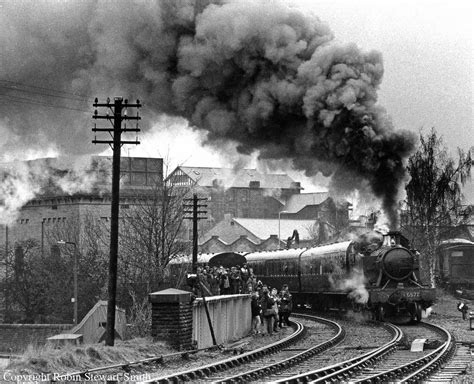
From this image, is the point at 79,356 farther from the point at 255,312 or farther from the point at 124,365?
the point at 255,312

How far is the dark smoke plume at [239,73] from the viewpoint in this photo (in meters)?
24.4

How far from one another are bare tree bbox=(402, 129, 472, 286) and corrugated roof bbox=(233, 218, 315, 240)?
44491 mm

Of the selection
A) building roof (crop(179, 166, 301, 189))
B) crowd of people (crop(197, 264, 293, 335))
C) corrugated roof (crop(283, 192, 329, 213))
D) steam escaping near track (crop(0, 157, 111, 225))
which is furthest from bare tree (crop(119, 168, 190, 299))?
corrugated roof (crop(283, 192, 329, 213))

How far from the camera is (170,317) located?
1842 cm

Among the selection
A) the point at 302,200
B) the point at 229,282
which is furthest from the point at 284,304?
the point at 302,200

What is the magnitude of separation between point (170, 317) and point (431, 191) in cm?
3131

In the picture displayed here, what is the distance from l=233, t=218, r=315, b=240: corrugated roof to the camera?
307 feet

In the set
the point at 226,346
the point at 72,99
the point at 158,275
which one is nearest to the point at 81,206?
the point at 158,275

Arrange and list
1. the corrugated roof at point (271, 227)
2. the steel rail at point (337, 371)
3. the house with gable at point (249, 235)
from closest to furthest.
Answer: the steel rail at point (337, 371), the house with gable at point (249, 235), the corrugated roof at point (271, 227)

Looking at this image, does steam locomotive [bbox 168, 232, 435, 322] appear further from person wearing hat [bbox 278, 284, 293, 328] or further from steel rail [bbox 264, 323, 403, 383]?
steel rail [bbox 264, 323, 403, 383]

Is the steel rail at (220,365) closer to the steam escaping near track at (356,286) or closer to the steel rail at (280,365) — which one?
the steel rail at (280,365)

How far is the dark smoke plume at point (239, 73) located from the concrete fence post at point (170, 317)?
7.86m

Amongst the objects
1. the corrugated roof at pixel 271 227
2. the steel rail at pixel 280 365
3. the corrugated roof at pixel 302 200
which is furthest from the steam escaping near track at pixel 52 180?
the corrugated roof at pixel 302 200

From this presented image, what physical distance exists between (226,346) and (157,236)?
1825cm
